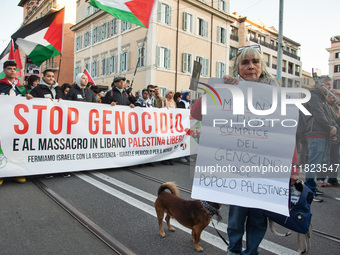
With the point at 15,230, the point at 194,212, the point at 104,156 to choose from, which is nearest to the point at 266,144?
the point at 194,212

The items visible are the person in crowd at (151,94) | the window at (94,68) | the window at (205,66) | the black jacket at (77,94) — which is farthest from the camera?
the window at (94,68)

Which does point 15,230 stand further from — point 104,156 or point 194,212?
point 104,156

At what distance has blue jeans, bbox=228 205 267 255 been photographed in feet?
6.86

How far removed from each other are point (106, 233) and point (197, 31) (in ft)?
91.4

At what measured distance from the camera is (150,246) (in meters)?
2.69

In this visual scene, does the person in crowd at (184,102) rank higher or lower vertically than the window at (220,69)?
lower

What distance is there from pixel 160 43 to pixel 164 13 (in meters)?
3.02

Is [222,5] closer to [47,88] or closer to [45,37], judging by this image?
[45,37]

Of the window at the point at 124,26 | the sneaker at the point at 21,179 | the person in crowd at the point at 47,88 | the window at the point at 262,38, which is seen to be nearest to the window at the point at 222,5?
the window at the point at 124,26

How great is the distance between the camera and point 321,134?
14.4 ft

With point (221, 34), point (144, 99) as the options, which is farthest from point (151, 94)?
point (221, 34)

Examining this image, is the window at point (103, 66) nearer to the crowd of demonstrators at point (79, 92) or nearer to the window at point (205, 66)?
the window at point (205, 66)

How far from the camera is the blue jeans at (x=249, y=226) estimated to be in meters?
2.09

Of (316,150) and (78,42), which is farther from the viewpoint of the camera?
(78,42)
